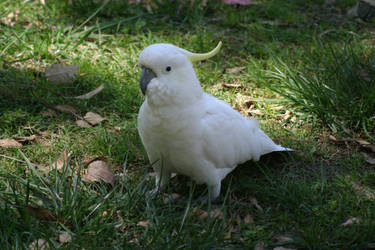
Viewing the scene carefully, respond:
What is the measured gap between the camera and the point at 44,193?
2131mm

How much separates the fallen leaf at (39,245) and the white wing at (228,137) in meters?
0.83

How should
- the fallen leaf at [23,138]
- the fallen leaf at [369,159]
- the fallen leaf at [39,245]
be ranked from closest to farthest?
1. the fallen leaf at [39,245]
2. the fallen leaf at [369,159]
3. the fallen leaf at [23,138]

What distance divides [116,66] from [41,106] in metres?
0.72

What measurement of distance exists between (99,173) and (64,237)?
1.70ft

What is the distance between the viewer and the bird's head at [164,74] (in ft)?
6.40

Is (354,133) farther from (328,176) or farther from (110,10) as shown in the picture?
(110,10)

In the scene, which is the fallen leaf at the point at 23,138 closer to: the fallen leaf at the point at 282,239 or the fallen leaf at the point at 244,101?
the fallen leaf at the point at 244,101

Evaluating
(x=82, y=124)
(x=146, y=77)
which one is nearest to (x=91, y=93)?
(x=82, y=124)

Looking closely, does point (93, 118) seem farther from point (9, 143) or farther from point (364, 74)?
point (364, 74)

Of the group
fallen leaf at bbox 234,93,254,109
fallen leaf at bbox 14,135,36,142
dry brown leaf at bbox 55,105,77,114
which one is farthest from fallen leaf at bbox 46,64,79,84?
fallen leaf at bbox 234,93,254,109

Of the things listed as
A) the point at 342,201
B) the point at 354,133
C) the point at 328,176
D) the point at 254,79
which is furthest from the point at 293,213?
the point at 254,79

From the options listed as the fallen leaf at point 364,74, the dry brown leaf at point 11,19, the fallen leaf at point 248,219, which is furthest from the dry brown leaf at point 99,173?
the dry brown leaf at point 11,19

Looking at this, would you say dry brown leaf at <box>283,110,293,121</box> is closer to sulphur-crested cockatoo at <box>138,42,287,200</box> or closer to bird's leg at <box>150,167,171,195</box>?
sulphur-crested cockatoo at <box>138,42,287,200</box>

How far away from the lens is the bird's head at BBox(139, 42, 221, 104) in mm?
1950
